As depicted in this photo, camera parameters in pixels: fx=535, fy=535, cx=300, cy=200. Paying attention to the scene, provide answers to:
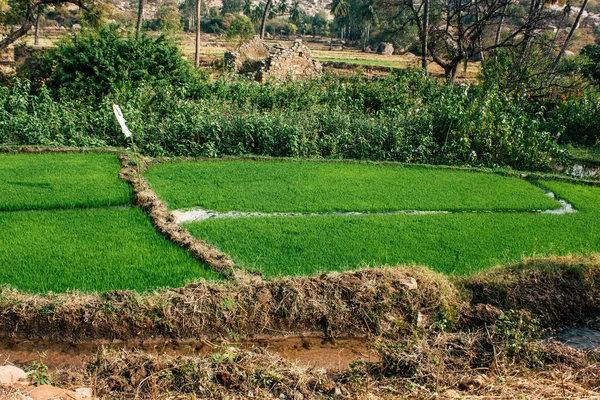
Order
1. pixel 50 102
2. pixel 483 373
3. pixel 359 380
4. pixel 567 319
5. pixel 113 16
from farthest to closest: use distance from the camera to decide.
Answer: pixel 113 16, pixel 50 102, pixel 567 319, pixel 483 373, pixel 359 380

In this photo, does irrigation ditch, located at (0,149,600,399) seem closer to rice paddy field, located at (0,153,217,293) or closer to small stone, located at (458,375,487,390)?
small stone, located at (458,375,487,390)

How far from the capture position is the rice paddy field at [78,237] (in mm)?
5641

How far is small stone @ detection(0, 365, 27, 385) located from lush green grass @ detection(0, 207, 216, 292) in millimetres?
1612

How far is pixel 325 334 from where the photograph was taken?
5.25 m

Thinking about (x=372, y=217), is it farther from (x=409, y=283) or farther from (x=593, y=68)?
(x=593, y=68)

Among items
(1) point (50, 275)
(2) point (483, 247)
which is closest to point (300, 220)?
(2) point (483, 247)

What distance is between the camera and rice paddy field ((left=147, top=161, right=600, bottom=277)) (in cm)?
650

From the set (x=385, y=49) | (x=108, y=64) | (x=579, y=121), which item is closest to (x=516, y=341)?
(x=108, y=64)

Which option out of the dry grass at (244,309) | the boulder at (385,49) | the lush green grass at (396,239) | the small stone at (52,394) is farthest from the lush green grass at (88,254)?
the boulder at (385,49)

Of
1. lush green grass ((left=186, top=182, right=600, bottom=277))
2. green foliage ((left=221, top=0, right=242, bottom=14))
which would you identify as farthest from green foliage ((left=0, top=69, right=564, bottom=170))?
green foliage ((left=221, top=0, right=242, bottom=14))

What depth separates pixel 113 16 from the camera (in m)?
17.8

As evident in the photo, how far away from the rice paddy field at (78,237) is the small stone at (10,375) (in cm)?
159

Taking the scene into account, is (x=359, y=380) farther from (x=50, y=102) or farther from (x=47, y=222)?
(x=50, y=102)

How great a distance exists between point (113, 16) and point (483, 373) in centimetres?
1720
